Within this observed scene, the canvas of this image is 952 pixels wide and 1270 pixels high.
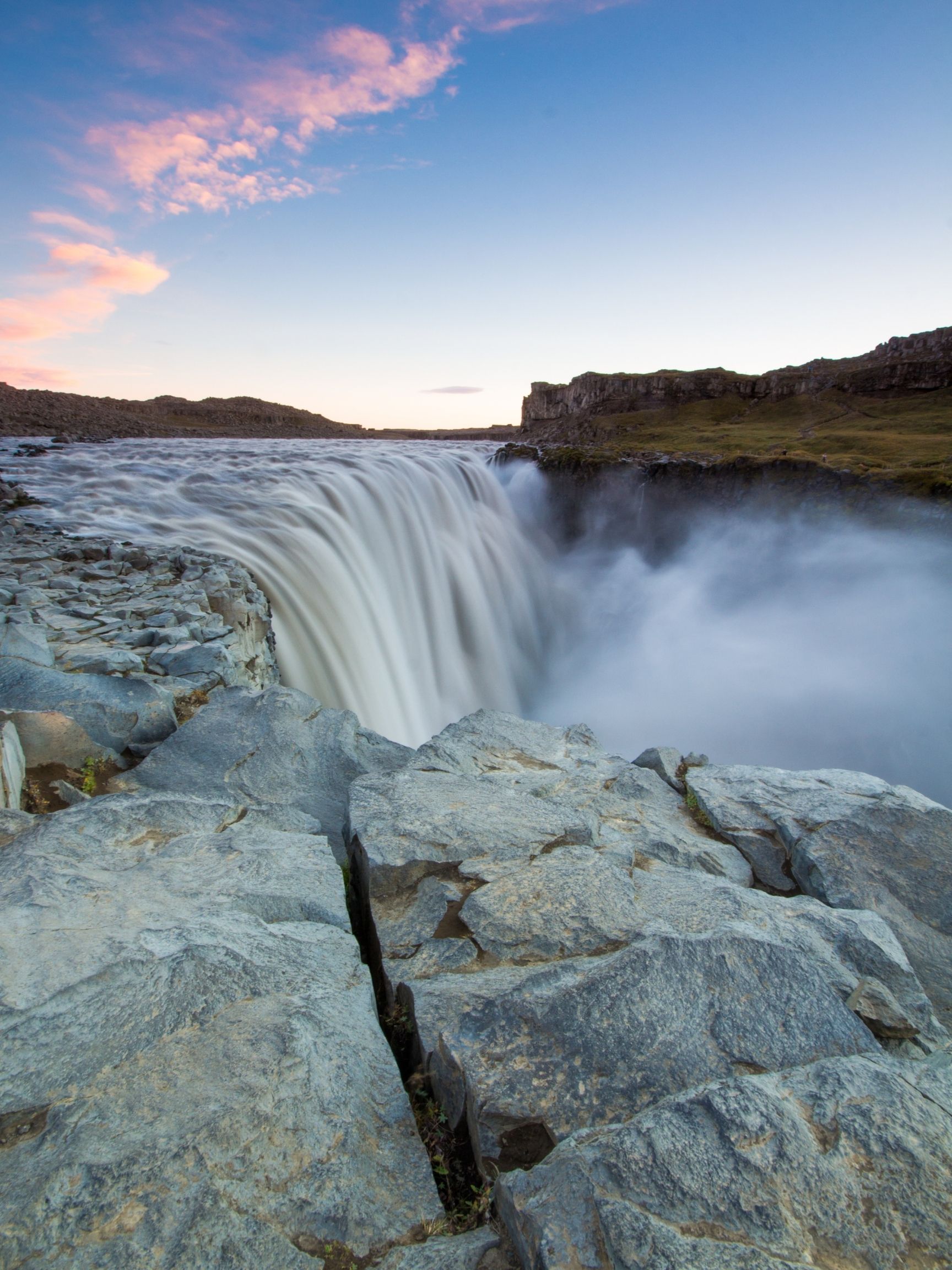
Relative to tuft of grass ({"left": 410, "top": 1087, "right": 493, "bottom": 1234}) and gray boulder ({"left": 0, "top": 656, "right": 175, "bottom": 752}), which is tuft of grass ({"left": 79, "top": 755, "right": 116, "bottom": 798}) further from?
tuft of grass ({"left": 410, "top": 1087, "right": 493, "bottom": 1234})

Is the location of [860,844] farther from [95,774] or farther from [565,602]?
[565,602]

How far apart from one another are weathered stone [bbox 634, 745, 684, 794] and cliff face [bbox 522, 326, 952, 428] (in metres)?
48.2

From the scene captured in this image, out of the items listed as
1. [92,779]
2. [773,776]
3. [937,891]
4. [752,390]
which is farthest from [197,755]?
[752,390]

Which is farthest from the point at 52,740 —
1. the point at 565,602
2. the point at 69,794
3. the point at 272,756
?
the point at 565,602

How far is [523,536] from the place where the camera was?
24516mm

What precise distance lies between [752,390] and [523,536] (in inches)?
1340

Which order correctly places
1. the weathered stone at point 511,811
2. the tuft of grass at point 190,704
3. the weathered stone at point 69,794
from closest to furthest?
the weathered stone at point 511,811
the weathered stone at point 69,794
the tuft of grass at point 190,704

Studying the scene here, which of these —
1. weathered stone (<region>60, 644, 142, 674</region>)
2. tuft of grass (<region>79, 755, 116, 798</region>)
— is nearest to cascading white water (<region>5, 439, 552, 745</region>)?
weathered stone (<region>60, 644, 142, 674</region>)

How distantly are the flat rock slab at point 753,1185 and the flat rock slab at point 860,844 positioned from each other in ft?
7.74

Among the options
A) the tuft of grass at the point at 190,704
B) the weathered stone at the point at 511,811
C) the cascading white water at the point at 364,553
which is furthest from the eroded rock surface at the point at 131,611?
the weathered stone at the point at 511,811

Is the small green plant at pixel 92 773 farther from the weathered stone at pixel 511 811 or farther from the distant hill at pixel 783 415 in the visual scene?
the distant hill at pixel 783 415

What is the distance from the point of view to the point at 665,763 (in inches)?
281

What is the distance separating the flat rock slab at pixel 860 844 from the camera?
474cm

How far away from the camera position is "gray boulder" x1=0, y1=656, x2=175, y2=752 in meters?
5.54
